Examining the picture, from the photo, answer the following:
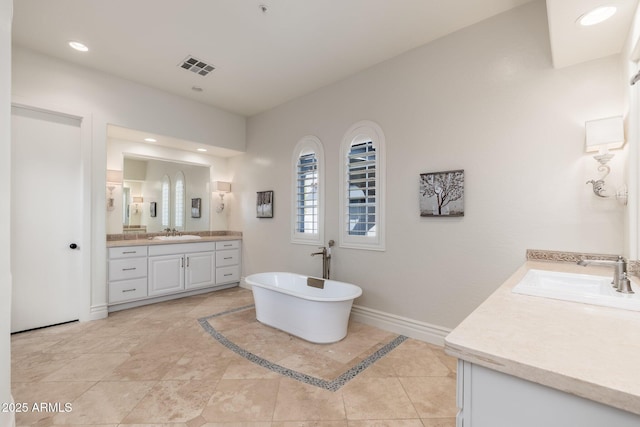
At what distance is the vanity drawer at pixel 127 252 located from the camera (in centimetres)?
361

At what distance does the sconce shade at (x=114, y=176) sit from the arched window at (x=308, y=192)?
2532 mm

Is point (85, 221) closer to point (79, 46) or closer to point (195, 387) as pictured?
point (79, 46)

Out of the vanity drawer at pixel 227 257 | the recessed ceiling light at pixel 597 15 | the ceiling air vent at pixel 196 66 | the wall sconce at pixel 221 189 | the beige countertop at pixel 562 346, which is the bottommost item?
the vanity drawer at pixel 227 257

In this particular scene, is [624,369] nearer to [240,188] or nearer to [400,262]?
[400,262]

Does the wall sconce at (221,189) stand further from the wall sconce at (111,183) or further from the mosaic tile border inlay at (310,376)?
the mosaic tile border inlay at (310,376)

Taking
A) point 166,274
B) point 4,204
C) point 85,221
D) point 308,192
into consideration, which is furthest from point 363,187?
point 85,221

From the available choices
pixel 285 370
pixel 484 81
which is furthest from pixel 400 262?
pixel 484 81

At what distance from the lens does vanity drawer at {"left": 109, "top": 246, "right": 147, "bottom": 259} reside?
3.61 m

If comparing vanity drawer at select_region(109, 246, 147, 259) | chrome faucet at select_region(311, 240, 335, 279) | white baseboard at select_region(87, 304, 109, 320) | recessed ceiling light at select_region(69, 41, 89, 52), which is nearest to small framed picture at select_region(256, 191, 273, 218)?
chrome faucet at select_region(311, 240, 335, 279)

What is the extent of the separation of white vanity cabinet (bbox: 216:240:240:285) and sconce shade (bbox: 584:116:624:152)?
4.64 metres

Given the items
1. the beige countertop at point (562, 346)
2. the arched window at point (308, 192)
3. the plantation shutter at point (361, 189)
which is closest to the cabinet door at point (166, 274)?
the arched window at point (308, 192)

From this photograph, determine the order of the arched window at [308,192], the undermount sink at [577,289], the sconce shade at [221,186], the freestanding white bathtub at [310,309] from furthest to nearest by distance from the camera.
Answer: the sconce shade at [221,186] < the arched window at [308,192] < the freestanding white bathtub at [310,309] < the undermount sink at [577,289]

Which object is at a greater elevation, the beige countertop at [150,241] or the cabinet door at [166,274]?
the beige countertop at [150,241]

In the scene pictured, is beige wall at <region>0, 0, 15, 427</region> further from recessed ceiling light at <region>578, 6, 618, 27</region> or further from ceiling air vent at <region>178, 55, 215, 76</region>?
recessed ceiling light at <region>578, 6, 618, 27</region>
